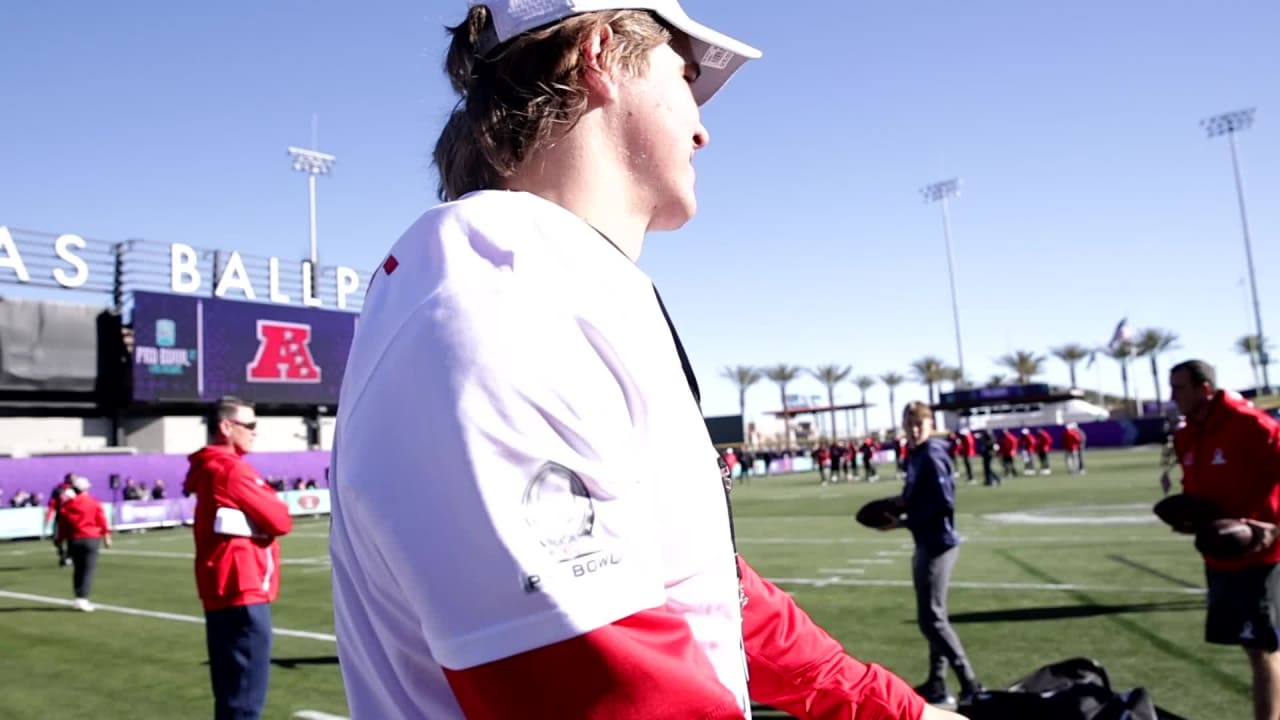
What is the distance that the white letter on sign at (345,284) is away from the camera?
4291 centimetres

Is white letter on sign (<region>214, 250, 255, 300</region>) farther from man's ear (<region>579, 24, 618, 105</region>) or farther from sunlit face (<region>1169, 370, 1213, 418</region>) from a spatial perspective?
man's ear (<region>579, 24, 618, 105</region>)

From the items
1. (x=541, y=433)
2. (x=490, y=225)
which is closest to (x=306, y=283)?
(x=490, y=225)

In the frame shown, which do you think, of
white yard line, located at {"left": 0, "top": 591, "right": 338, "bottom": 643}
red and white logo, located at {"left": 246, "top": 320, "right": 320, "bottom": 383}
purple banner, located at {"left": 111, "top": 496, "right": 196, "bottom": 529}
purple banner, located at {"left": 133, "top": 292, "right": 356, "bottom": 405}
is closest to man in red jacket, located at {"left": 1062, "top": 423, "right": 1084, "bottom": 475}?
purple banner, located at {"left": 133, "top": 292, "right": 356, "bottom": 405}

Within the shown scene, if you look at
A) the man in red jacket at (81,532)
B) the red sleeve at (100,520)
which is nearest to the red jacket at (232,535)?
the man in red jacket at (81,532)

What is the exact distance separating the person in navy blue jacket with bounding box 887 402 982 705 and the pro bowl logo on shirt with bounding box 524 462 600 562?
6543 mm

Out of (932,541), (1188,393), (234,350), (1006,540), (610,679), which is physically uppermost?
(234,350)

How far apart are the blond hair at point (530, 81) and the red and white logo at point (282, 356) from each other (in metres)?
36.5

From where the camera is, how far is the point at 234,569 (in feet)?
19.1

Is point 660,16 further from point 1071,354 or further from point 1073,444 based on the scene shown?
point 1071,354

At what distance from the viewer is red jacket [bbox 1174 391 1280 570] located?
18.6ft

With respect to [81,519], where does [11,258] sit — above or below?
above

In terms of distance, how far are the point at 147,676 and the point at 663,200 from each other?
9.03 metres

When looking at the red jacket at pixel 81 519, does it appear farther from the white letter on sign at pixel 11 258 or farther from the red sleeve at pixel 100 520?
the white letter on sign at pixel 11 258

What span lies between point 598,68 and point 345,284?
44702 mm
